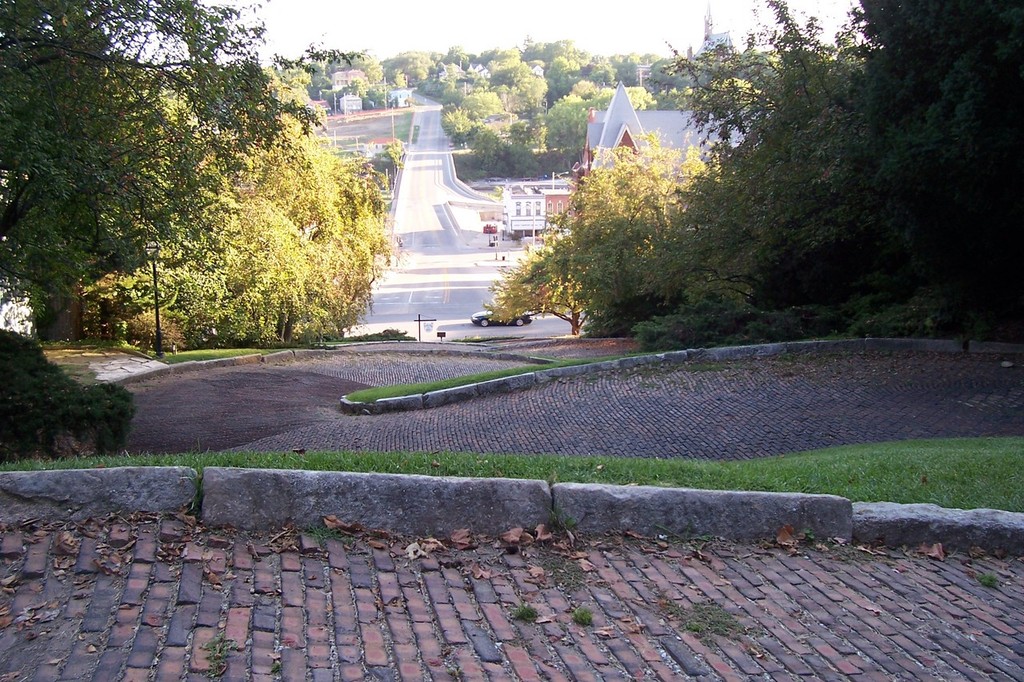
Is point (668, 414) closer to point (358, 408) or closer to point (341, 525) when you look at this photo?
point (358, 408)

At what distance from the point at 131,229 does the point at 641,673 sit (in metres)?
10.6

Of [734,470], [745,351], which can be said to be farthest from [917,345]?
[734,470]

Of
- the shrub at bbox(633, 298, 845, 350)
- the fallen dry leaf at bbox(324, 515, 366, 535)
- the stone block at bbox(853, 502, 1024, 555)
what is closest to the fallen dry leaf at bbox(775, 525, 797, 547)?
the stone block at bbox(853, 502, 1024, 555)

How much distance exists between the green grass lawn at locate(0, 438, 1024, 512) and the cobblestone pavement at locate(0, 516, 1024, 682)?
901mm

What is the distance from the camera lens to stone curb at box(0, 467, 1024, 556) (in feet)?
16.4

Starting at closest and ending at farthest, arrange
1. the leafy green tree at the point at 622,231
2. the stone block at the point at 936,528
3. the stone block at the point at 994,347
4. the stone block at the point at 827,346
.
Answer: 1. the stone block at the point at 936,528
2. the stone block at the point at 994,347
3. the stone block at the point at 827,346
4. the leafy green tree at the point at 622,231

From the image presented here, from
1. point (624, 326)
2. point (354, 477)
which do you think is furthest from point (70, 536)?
point (624, 326)

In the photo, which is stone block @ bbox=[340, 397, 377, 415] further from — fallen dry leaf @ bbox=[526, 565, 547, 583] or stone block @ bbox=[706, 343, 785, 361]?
fallen dry leaf @ bbox=[526, 565, 547, 583]

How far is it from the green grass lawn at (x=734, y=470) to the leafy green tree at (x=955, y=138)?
574cm

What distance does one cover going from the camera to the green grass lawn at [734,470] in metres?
6.06

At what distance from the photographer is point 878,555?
18.8 ft

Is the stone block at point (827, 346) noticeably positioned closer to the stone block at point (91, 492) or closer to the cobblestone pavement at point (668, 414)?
the cobblestone pavement at point (668, 414)

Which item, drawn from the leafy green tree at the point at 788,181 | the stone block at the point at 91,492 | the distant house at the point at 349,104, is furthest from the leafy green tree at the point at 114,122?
the distant house at the point at 349,104

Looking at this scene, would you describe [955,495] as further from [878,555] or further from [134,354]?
[134,354]
